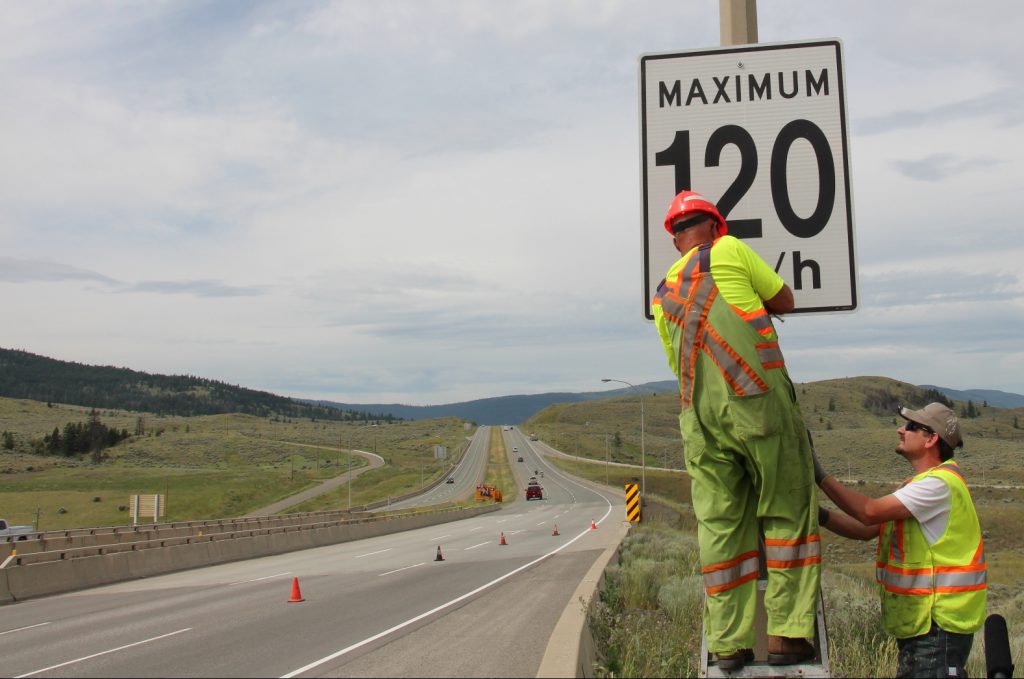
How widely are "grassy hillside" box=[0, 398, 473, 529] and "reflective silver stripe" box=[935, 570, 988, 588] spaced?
230 ft

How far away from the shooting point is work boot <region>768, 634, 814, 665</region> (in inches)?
133

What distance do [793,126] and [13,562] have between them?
2022 centimetres

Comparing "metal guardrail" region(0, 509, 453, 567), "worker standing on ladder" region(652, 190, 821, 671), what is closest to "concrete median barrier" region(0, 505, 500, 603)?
"metal guardrail" region(0, 509, 453, 567)

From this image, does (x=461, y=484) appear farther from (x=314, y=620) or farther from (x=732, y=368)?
(x=732, y=368)

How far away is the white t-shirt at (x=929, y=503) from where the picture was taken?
3.88 meters

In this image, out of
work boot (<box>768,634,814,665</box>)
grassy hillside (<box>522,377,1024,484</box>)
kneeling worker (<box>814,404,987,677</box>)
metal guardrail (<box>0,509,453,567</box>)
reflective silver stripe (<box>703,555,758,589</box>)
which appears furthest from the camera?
grassy hillside (<box>522,377,1024,484</box>)

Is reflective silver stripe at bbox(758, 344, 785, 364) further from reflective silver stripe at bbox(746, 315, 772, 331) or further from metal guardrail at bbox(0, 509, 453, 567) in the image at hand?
metal guardrail at bbox(0, 509, 453, 567)

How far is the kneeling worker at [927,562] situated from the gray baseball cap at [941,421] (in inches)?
4.8

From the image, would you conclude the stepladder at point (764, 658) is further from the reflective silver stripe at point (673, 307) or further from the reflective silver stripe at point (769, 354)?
the reflective silver stripe at point (673, 307)

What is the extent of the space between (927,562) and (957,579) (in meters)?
0.13

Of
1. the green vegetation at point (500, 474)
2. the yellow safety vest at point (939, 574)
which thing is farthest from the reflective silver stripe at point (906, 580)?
the green vegetation at point (500, 474)

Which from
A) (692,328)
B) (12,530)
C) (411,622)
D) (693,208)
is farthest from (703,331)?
(12,530)

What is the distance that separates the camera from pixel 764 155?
457 cm

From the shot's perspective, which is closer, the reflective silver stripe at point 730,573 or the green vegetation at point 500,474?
the reflective silver stripe at point 730,573
